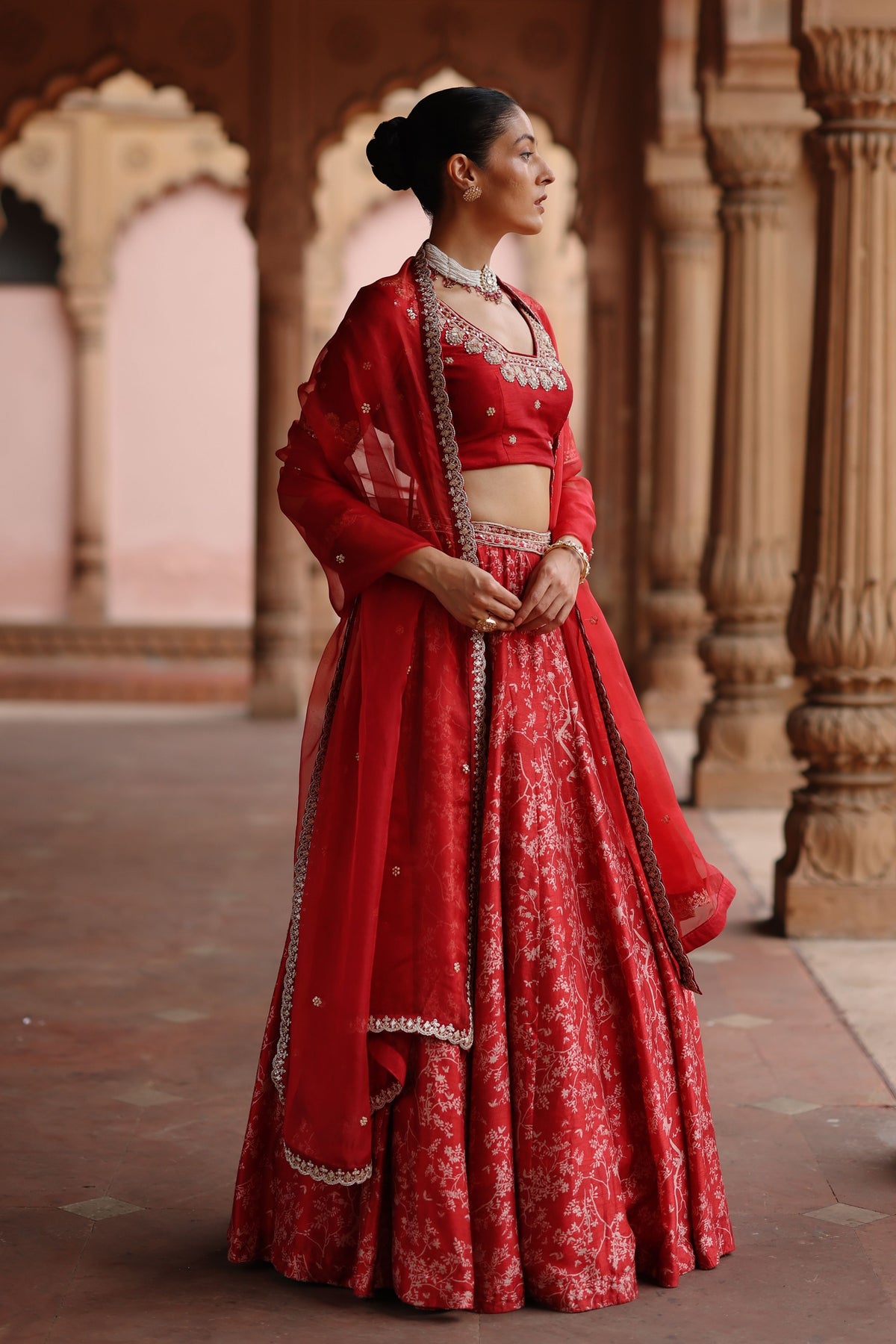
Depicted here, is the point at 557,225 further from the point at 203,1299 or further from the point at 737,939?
the point at 203,1299

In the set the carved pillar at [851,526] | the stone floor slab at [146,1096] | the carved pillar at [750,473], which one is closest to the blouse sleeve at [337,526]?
the stone floor slab at [146,1096]

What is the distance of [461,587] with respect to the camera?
2.31 m

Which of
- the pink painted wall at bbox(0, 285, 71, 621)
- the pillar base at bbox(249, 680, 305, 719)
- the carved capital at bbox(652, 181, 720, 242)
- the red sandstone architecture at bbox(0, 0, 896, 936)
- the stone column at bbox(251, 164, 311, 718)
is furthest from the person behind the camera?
the pink painted wall at bbox(0, 285, 71, 621)

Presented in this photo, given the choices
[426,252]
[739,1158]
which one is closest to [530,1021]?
[739,1158]

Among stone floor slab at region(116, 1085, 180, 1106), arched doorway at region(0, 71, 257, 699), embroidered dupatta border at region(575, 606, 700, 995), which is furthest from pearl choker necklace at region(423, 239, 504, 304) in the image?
arched doorway at region(0, 71, 257, 699)

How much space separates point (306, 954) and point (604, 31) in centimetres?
810

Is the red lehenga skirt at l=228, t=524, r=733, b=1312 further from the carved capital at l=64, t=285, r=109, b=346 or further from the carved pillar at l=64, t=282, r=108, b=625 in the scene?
the carved capital at l=64, t=285, r=109, b=346

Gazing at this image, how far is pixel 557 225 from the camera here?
51.3ft

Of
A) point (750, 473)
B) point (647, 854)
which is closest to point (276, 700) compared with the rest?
point (750, 473)

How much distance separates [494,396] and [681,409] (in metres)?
6.61

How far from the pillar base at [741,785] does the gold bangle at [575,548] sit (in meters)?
4.37

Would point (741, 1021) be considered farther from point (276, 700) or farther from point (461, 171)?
point (276, 700)

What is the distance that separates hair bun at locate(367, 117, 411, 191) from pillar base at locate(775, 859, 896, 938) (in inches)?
103

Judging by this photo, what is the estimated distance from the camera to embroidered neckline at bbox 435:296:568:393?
7.76ft
